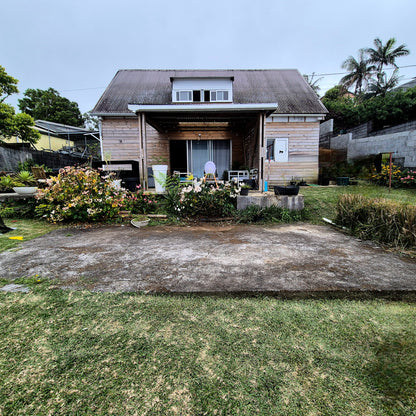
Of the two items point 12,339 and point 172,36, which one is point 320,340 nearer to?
point 12,339

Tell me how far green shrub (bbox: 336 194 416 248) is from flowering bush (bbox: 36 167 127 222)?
4570 millimetres

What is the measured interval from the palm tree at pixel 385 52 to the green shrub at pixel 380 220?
2673 cm

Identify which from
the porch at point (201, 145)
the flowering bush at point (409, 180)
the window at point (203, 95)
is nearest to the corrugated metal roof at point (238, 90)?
the window at point (203, 95)

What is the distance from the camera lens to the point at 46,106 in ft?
86.5

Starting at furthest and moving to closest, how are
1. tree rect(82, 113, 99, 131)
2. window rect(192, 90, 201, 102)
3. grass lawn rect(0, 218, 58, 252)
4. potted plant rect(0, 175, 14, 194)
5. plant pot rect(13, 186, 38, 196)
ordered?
tree rect(82, 113, 99, 131) < window rect(192, 90, 201, 102) < potted plant rect(0, 175, 14, 194) < plant pot rect(13, 186, 38, 196) < grass lawn rect(0, 218, 58, 252)

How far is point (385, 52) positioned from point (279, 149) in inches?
894

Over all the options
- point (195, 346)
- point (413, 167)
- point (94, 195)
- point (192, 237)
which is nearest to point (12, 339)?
point (195, 346)

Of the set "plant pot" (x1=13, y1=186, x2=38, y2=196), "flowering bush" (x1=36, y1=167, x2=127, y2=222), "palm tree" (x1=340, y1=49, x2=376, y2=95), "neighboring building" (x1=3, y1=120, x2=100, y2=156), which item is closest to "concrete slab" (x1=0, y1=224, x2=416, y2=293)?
Result: "flowering bush" (x1=36, y1=167, x2=127, y2=222)

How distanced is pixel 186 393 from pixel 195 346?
0.94ft

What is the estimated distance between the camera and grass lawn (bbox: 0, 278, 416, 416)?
3.34 ft

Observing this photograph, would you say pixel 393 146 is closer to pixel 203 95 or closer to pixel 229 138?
pixel 229 138

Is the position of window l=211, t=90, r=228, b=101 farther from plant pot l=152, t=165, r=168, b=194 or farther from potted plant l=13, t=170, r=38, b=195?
potted plant l=13, t=170, r=38, b=195

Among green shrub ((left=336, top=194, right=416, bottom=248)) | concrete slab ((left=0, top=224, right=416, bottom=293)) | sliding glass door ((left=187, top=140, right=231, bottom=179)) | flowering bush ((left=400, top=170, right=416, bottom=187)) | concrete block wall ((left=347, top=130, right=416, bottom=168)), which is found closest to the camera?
concrete slab ((left=0, top=224, right=416, bottom=293))

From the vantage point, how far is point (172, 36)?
19062 mm
